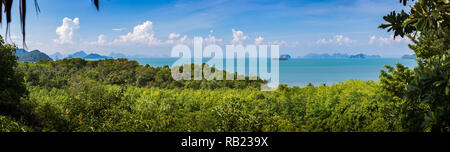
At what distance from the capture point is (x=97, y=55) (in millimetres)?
10344

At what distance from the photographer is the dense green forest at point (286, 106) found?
3348 millimetres

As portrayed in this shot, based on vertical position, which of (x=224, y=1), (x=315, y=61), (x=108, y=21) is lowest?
(x=315, y=61)

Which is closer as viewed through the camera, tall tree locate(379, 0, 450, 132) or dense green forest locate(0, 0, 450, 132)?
tall tree locate(379, 0, 450, 132)

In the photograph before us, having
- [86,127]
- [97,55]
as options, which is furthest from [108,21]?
[86,127]

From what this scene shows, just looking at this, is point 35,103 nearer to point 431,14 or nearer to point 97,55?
point 97,55

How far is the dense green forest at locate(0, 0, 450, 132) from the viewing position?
132 inches

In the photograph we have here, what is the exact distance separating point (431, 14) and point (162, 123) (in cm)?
417

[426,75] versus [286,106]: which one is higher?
[426,75]

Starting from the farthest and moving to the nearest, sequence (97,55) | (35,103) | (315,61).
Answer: (315,61) → (97,55) → (35,103)

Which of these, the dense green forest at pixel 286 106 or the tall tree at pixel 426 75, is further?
the dense green forest at pixel 286 106

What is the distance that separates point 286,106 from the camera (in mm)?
5762

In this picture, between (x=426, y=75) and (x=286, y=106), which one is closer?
(x=426, y=75)
